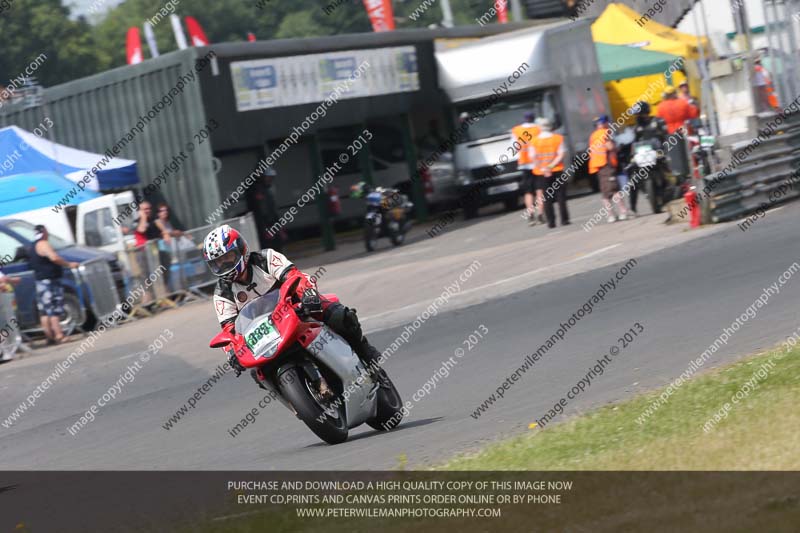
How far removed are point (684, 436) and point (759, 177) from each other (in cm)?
1263

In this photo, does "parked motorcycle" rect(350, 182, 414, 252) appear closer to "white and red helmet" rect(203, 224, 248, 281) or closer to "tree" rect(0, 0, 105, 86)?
"white and red helmet" rect(203, 224, 248, 281)

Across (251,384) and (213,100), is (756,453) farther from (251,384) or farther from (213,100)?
(213,100)

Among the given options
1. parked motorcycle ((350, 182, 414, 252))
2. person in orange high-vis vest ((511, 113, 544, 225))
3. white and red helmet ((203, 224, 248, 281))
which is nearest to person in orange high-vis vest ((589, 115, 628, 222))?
person in orange high-vis vest ((511, 113, 544, 225))

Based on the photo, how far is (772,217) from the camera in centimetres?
1777

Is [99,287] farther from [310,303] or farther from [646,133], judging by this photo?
[310,303]

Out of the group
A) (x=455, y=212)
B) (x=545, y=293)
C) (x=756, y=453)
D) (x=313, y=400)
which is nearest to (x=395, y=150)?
(x=455, y=212)

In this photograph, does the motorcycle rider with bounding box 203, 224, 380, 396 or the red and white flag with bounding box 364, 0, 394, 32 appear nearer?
the motorcycle rider with bounding box 203, 224, 380, 396

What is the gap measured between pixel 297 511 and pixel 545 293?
893 cm

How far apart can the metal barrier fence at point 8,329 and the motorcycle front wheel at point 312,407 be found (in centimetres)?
995

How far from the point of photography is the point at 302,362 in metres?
8.55

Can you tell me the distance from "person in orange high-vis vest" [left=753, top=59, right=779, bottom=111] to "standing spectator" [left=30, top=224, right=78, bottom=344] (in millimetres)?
11387

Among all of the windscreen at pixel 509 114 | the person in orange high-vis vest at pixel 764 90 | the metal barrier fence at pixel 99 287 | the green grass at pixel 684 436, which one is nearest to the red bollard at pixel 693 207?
the person in orange high-vis vest at pixel 764 90

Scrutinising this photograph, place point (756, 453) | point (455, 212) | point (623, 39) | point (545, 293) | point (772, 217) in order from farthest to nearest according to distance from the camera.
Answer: point (623, 39) → point (455, 212) → point (772, 217) → point (545, 293) → point (756, 453)

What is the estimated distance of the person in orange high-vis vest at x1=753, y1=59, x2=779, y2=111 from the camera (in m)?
21.0
